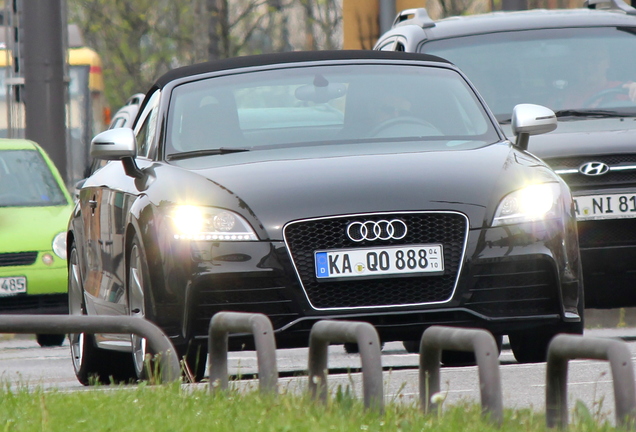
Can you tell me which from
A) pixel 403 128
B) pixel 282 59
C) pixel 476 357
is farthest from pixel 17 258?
pixel 476 357

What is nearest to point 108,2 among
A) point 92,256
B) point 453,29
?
point 453,29

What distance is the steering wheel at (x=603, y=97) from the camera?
1038 cm

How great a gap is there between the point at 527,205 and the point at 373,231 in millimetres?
711

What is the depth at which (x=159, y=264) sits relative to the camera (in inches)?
269

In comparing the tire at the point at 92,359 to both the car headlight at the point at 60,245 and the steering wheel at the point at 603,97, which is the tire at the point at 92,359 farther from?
the car headlight at the point at 60,245

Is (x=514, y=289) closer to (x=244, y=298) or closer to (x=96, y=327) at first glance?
(x=244, y=298)

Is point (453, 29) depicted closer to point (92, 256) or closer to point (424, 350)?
point (92, 256)

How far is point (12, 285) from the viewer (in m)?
13.4

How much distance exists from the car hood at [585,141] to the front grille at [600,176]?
3 cm

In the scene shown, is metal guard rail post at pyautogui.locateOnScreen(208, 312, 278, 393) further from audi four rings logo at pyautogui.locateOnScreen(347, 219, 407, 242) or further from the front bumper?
audi four rings logo at pyautogui.locateOnScreen(347, 219, 407, 242)

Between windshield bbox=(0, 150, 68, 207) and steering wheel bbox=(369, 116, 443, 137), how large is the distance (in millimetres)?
7074

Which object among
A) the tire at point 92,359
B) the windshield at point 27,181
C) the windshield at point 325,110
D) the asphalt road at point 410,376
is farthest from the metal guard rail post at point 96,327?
the windshield at point 27,181

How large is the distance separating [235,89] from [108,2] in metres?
32.3

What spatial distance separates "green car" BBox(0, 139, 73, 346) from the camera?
13484 mm
